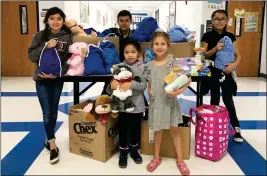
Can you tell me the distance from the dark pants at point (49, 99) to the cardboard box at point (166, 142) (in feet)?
2.46

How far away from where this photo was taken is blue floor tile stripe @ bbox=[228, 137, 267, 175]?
2.09 metres

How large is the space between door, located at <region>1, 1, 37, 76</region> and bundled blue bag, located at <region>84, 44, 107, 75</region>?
4570 mm

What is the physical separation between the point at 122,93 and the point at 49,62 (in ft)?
2.00

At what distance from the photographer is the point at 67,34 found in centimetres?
231

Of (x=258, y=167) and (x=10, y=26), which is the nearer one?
(x=258, y=167)

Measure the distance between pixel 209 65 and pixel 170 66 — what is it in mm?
529

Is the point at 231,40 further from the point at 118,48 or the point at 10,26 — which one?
the point at 10,26

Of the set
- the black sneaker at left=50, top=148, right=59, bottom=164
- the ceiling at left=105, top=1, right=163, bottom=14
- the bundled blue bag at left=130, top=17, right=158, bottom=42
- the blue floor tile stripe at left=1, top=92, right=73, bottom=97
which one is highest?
the ceiling at left=105, top=1, right=163, bottom=14

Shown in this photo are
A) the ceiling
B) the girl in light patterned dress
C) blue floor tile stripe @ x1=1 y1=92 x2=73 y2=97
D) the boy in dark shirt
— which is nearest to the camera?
the girl in light patterned dress

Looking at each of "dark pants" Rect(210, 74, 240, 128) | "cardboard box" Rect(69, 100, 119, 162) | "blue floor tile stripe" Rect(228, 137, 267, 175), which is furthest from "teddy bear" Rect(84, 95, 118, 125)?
"blue floor tile stripe" Rect(228, 137, 267, 175)

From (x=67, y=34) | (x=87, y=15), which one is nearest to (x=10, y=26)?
(x=87, y=15)

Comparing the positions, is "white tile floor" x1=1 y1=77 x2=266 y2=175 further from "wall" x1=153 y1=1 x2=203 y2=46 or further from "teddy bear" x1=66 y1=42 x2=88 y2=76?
"wall" x1=153 y1=1 x2=203 y2=46

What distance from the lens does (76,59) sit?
2324 millimetres

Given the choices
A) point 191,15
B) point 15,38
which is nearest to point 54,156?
point 15,38
